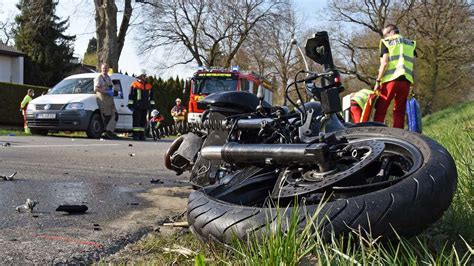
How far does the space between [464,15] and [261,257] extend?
32547 mm

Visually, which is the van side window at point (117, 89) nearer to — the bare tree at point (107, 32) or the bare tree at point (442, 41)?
the bare tree at point (107, 32)

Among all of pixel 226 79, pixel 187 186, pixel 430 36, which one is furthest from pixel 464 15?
pixel 187 186

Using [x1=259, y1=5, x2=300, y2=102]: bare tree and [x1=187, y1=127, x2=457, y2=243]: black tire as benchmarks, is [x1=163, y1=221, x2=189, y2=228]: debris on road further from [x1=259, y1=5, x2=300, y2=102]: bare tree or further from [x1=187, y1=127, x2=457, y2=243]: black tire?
[x1=259, y1=5, x2=300, y2=102]: bare tree

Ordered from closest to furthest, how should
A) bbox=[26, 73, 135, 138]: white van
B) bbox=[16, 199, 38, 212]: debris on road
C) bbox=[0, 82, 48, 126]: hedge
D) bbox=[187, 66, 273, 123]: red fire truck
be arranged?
bbox=[16, 199, 38, 212]: debris on road < bbox=[26, 73, 135, 138]: white van < bbox=[187, 66, 273, 123]: red fire truck < bbox=[0, 82, 48, 126]: hedge

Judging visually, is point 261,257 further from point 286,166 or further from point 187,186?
point 187,186

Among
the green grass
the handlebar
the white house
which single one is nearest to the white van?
the green grass

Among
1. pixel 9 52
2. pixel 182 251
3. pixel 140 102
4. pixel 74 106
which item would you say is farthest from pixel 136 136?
pixel 9 52

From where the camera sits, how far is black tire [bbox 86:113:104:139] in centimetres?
1397

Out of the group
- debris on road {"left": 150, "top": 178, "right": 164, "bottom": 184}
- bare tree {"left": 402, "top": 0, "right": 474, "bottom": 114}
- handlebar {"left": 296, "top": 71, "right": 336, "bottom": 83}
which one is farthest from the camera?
bare tree {"left": 402, "top": 0, "right": 474, "bottom": 114}

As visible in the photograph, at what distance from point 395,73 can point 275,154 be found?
4.83m

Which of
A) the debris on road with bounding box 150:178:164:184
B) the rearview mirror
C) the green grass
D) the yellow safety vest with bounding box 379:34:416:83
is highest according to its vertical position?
the yellow safety vest with bounding box 379:34:416:83

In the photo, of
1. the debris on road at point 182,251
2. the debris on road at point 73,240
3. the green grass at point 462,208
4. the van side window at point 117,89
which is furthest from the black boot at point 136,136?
the debris on road at point 182,251

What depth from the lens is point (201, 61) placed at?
153 feet

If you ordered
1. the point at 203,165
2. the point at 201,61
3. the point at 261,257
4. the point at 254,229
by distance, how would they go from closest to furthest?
1. the point at 261,257
2. the point at 254,229
3. the point at 203,165
4. the point at 201,61
